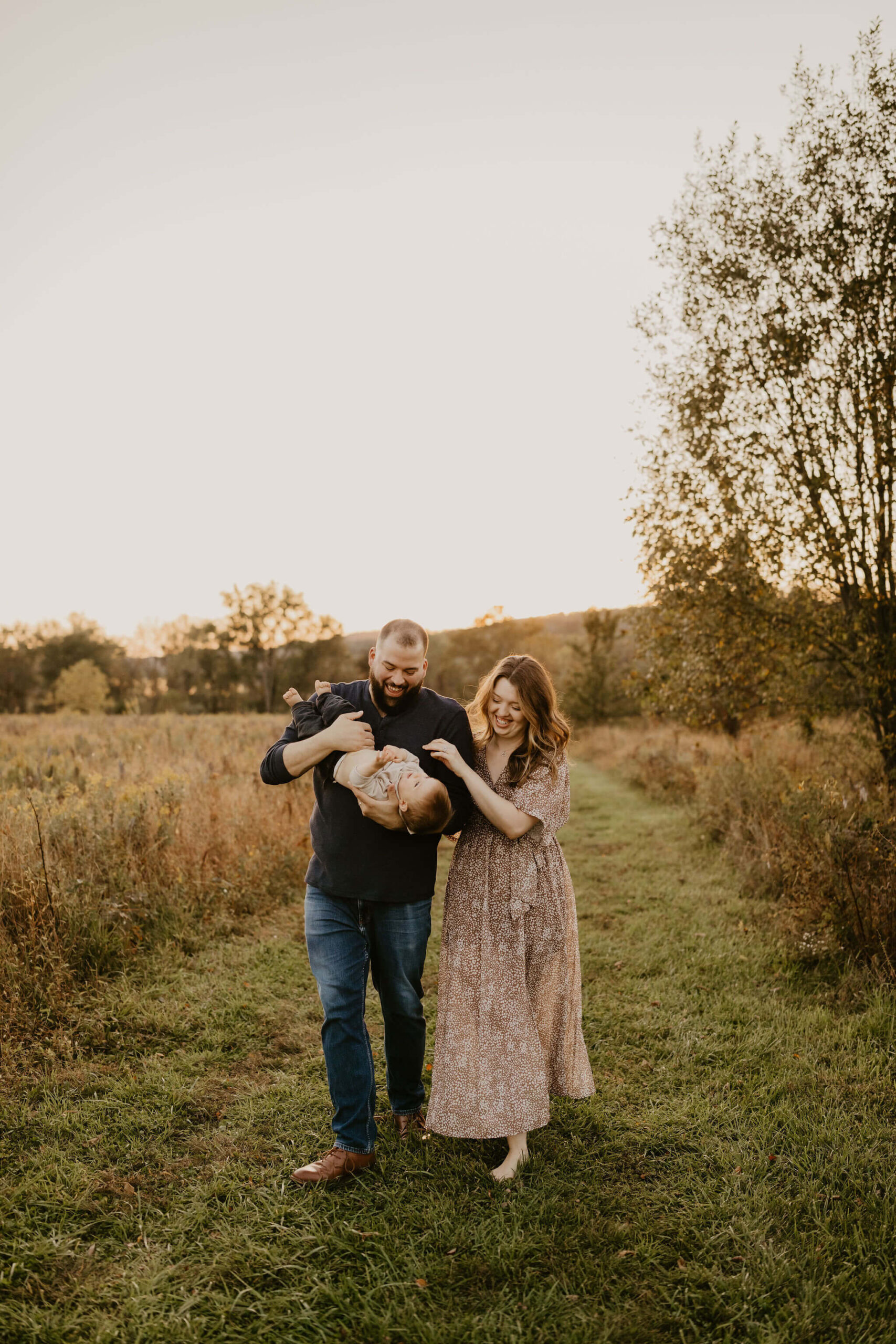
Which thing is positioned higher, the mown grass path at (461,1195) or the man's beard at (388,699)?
the man's beard at (388,699)

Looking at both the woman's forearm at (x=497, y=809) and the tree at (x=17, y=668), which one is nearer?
the woman's forearm at (x=497, y=809)

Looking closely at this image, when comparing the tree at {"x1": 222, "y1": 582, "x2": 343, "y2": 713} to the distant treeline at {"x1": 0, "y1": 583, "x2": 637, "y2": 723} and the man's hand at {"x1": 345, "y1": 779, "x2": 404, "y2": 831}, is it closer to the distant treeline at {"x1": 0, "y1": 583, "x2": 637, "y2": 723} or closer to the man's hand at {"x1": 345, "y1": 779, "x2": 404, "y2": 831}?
the distant treeline at {"x1": 0, "y1": 583, "x2": 637, "y2": 723}

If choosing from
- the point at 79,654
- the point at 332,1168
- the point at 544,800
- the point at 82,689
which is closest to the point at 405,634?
the point at 544,800

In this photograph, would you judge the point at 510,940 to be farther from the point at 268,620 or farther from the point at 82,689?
the point at 268,620

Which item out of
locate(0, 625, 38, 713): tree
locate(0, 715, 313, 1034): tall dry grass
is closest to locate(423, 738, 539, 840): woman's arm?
locate(0, 715, 313, 1034): tall dry grass

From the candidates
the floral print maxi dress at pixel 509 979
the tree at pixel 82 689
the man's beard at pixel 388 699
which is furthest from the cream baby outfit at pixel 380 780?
the tree at pixel 82 689

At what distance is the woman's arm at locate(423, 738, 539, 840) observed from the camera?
3361mm

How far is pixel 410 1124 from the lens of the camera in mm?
3832

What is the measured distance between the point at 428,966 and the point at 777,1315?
393cm

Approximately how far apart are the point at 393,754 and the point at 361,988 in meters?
1.11

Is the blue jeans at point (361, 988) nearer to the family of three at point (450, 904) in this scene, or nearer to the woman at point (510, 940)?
the family of three at point (450, 904)

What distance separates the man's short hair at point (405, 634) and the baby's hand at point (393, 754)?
457 mm

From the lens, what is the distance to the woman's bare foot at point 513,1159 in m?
3.45

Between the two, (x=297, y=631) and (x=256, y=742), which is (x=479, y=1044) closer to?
(x=256, y=742)
